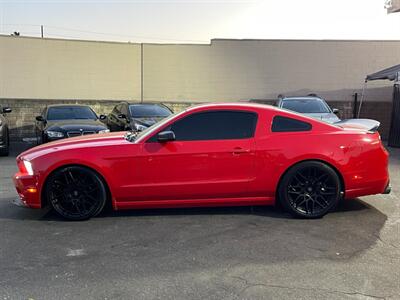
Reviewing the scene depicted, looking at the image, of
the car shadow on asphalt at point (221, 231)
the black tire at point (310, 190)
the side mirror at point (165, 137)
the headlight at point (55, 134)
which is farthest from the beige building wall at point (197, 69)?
the side mirror at point (165, 137)

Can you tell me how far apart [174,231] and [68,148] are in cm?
173

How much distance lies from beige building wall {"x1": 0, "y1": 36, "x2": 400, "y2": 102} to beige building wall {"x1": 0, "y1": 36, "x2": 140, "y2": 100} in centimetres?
4

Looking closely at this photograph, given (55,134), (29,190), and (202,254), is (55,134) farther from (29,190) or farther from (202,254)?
(202,254)

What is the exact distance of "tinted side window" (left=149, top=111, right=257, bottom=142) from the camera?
18.5 feet

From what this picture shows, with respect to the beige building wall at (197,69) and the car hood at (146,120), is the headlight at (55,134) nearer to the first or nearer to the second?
the car hood at (146,120)

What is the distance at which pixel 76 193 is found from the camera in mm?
5527

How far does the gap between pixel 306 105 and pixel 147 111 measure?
4.69m

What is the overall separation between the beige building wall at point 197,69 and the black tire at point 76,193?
1187cm

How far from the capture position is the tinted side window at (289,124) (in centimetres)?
573

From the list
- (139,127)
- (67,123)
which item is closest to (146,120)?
(139,127)

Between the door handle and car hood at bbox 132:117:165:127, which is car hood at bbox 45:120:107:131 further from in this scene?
the door handle

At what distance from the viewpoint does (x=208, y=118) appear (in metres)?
5.72

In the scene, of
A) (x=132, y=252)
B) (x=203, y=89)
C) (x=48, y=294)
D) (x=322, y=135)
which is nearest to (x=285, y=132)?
(x=322, y=135)

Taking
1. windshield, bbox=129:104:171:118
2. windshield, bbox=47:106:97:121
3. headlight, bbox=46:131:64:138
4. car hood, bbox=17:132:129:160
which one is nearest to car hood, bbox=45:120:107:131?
headlight, bbox=46:131:64:138
